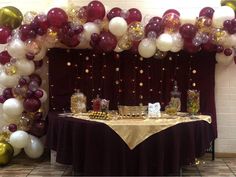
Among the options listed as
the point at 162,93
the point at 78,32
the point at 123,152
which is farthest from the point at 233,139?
the point at 78,32

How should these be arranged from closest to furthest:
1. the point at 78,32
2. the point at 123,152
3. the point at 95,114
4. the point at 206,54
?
the point at 123,152 → the point at 95,114 → the point at 78,32 → the point at 206,54

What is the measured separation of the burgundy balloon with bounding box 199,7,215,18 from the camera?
467cm

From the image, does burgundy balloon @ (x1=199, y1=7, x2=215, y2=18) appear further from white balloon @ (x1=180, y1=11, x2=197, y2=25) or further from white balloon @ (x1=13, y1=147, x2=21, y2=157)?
white balloon @ (x1=13, y1=147, x2=21, y2=157)

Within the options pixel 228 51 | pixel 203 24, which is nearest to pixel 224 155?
pixel 228 51

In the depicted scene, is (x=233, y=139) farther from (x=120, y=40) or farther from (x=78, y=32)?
(x=78, y=32)

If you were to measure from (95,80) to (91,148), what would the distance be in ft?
4.75

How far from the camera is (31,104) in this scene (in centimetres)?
466

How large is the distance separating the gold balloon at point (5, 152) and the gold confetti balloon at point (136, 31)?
6.92 ft

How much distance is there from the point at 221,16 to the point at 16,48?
2.55 meters

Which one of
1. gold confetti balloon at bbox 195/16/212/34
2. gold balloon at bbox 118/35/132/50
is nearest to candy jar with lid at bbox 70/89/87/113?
gold balloon at bbox 118/35/132/50

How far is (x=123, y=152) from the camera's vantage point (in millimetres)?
3850

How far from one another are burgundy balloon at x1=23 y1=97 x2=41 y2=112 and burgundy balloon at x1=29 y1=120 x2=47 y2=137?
0.89 feet

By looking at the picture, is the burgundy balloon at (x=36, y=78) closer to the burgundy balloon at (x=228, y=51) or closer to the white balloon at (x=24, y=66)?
the white balloon at (x=24, y=66)

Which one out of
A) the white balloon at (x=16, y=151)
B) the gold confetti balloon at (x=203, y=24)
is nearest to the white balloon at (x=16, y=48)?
the white balloon at (x=16, y=151)
